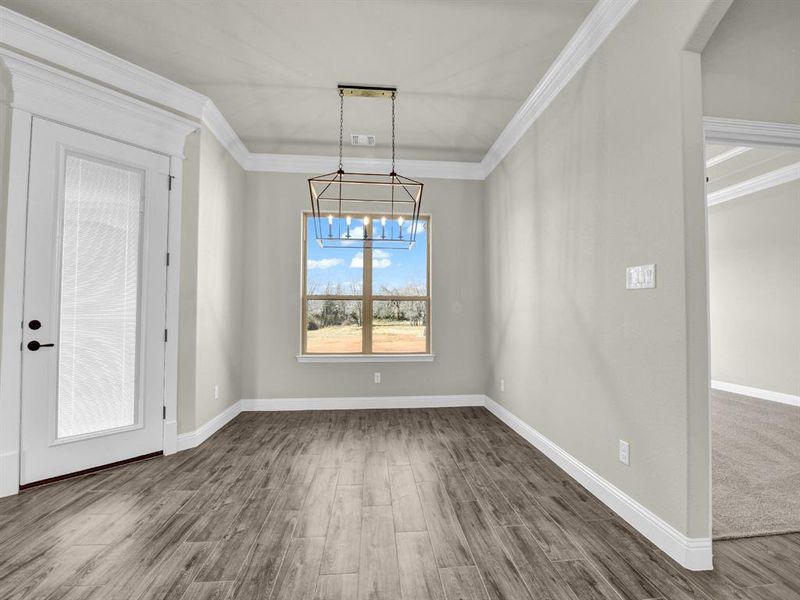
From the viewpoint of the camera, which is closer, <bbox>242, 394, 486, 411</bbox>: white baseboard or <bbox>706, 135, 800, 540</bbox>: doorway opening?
<bbox>706, 135, 800, 540</bbox>: doorway opening

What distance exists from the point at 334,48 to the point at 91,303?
2484mm

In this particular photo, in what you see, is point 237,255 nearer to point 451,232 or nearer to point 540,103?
point 451,232

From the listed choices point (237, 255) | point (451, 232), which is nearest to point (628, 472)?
point (451, 232)

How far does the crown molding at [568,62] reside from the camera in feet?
7.48

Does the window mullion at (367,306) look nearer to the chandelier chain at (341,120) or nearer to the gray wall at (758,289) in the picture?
the chandelier chain at (341,120)

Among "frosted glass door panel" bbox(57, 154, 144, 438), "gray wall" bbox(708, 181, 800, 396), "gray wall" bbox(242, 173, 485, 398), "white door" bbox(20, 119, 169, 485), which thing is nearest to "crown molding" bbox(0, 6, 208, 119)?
"white door" bbox(20, 119, 169, 485)

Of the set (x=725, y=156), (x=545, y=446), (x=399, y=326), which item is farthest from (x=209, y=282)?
(x=725, y=156)

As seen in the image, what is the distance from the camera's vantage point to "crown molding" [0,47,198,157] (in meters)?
2.53

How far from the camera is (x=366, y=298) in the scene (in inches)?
192

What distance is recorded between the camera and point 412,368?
4770 millimetres

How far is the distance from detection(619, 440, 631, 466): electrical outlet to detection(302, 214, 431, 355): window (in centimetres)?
281

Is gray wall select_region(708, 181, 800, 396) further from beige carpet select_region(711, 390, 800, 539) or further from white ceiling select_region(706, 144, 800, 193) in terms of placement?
beige carpet select_region(711, 390, 800, 539)

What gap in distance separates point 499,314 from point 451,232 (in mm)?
1213

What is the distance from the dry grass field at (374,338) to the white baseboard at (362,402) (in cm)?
57
